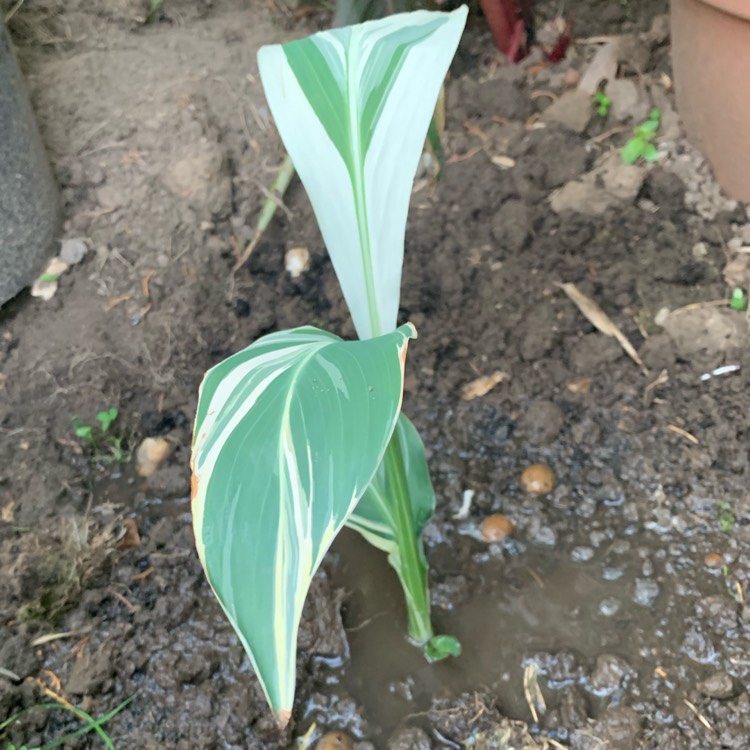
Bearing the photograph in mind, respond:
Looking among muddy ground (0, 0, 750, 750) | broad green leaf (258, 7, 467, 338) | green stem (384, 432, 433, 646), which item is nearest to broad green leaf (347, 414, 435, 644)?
green stem (384, 432, 433, 646)

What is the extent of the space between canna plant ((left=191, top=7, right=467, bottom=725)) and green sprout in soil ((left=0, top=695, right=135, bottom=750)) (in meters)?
0.41

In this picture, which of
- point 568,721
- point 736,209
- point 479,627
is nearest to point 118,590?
point 479,627

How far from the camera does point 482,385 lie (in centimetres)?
123

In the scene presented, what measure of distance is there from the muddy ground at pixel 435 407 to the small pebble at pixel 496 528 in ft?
0.05

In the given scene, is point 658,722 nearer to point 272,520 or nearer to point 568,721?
point 568,721

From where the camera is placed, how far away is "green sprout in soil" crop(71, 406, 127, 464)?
3.96 ft

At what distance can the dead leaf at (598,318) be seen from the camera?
121 cm

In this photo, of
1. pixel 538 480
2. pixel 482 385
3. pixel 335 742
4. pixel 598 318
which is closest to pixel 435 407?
pixel 482 385

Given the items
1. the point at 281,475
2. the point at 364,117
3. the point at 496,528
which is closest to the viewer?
the point at 281,475

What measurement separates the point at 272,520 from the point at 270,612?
65 millimetres

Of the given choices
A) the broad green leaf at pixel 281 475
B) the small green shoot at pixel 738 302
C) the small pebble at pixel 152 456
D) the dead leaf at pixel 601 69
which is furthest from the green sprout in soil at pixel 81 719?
the dead leaf at pixel 601 69

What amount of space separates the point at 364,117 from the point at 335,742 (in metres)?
0.73

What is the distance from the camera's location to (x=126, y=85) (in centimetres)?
146

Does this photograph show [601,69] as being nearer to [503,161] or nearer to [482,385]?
[503,161]
